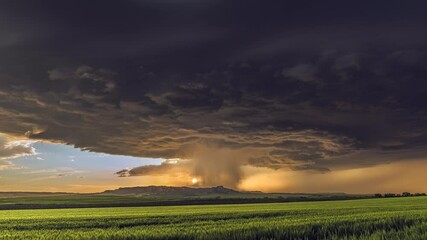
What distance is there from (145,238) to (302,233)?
6.20m

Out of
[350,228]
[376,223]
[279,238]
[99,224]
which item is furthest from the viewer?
[99,224]

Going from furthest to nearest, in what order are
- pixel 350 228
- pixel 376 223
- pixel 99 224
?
pixel 99 224
pixel 376 223
pixel 350 228

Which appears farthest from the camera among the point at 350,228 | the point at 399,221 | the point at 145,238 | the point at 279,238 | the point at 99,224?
the point at 99,224

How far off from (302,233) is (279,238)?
1629mm

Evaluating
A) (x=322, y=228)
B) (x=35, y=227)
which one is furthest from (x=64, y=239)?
(x=35, y=227)

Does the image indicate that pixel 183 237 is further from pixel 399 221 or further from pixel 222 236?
pixel 399 221

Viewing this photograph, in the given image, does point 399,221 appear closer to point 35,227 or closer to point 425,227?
point 425,227

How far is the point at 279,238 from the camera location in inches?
643

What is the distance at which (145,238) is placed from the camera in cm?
1739

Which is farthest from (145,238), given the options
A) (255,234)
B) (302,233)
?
(302,233)

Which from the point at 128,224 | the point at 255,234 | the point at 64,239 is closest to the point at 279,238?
the point at 255,234

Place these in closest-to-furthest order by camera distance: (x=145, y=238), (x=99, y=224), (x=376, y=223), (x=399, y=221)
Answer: (x=145, y=238) → (x=376, y=223) → (x=399, y=221) → (x=99, y=224)

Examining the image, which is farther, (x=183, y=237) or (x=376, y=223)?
(x=376, y=223)

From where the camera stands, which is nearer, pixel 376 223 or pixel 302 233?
pixel 302 233
